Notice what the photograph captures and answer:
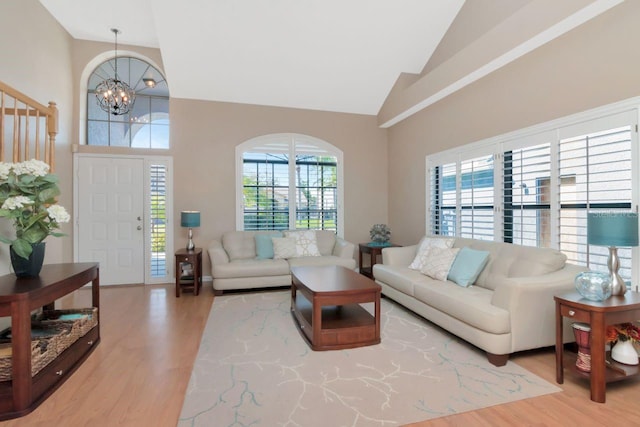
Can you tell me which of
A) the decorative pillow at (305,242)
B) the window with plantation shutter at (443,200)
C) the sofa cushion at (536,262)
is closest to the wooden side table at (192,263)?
the decorative pillow at (305,242)

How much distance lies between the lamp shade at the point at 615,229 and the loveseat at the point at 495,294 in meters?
0.50

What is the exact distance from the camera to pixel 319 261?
15.7 ft

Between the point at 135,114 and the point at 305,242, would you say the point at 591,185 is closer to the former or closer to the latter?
the point at 305,242

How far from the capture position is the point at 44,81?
13.3ft

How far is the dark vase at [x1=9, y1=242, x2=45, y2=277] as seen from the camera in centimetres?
230

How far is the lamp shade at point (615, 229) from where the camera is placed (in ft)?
6.76

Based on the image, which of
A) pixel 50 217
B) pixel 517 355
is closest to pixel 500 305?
pixel 517 355

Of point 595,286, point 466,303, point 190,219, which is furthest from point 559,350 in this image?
point 190,219

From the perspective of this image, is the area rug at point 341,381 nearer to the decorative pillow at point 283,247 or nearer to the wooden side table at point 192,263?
the wooden side table at point 192,263

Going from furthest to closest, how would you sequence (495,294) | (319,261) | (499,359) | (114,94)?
(319,261) < (114,94) < (495,294) < (499,359)

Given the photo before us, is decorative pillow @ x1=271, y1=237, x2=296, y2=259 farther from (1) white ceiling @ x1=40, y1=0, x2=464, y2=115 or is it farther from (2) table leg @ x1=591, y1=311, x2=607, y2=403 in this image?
(2) table leg @ x1=591, y1=311, x2=607, y2=403

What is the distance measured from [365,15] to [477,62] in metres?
1.56

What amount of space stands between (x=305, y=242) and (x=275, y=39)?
2.95 meters

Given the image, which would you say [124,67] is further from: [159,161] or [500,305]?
[500,305]
